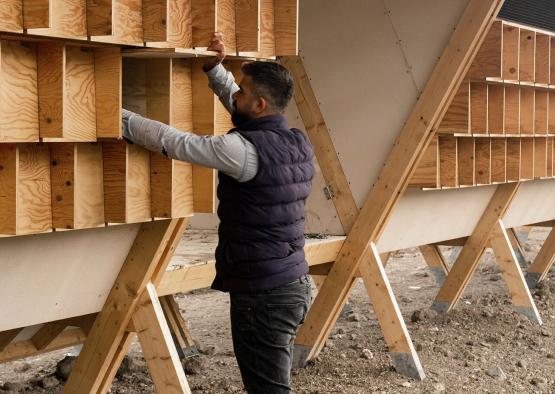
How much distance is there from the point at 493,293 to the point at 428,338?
2.59 meters

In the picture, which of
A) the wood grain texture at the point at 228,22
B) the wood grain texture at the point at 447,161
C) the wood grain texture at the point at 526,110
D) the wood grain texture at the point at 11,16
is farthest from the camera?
the wood grain texture at the point at 526,110

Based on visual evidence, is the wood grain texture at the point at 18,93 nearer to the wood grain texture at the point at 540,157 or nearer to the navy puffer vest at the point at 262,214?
the navy puffer vest at the point at 262,214

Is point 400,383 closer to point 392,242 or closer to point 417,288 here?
point 392,242

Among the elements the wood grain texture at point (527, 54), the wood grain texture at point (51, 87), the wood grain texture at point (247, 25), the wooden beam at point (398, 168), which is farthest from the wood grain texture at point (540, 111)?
the wood grain texture at point (51, 87)

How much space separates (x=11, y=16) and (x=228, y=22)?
130 centimetres

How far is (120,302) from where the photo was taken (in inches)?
209

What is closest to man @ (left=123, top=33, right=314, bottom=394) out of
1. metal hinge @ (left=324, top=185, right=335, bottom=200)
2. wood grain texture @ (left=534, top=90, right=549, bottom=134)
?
metal hinge @ (left=324, top=185, right=335, bottom=200)

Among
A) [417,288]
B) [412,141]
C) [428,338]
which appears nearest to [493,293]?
[417,288]

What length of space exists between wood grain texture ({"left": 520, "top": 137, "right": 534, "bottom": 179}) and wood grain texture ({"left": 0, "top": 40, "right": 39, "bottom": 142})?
601cm

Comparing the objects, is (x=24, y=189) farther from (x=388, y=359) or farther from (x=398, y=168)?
(x=388, y=359)

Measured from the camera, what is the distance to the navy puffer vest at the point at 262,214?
178 inches

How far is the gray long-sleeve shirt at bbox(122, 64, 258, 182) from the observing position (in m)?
4.41

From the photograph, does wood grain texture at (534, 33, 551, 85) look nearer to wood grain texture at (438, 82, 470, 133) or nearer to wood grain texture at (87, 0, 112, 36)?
wood grain texture at (438, 82, 470, 133)

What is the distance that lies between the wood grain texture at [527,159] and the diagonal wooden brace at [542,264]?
2.43m
